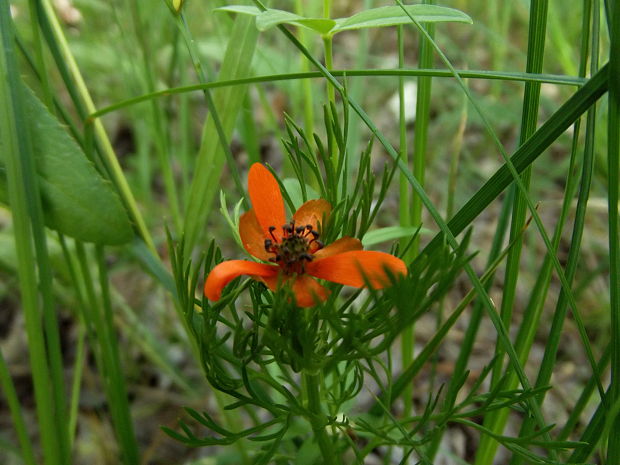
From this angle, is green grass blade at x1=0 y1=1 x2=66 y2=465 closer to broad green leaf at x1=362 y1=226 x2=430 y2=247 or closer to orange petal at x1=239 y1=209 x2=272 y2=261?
orange petal at x1=239 y1=209 x2=272 y2=261

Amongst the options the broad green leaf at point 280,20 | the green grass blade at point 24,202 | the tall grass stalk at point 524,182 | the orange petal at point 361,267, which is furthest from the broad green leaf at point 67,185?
the tall grass stalk at point 524,182

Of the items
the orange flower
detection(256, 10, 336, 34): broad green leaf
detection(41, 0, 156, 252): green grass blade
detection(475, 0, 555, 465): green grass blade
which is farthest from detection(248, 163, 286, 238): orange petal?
detection(41, 0, 156, 252): green grass blade

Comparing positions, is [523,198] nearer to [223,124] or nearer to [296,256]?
[296,256]

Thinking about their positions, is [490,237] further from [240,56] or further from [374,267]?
[374,267]

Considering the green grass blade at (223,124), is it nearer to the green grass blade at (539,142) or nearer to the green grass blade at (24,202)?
the green grass blade at (24,202)

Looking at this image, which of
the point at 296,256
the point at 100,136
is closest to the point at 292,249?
the point at 296,256
